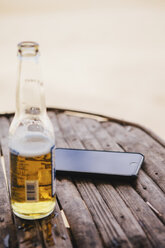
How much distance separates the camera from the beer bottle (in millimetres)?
684

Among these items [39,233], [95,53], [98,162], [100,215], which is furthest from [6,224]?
[95,53]

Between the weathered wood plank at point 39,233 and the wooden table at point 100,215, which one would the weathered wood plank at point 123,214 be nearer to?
the wooden table at point 100,215

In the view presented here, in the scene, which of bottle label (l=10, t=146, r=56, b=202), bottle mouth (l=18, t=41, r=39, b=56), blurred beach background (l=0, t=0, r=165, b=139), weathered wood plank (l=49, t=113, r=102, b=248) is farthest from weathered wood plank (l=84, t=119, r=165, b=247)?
blurred beach background (l=0, t=0, r=165, b=139)

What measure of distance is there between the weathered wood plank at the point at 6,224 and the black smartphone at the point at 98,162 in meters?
0.17

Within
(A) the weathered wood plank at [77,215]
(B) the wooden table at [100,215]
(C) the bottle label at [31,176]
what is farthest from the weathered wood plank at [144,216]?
(C) the bottle label at [31,176]

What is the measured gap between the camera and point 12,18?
22.3 feet

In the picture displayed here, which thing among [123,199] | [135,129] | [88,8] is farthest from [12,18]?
[123,199]

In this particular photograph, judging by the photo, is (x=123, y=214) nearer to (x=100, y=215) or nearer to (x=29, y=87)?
(x=100, y=215)

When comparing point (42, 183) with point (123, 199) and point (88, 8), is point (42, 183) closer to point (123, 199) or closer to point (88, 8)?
point (123, 199)

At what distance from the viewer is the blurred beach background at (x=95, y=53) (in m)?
3.36

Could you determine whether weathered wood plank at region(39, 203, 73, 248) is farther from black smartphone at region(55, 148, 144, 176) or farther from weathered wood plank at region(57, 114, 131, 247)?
black smartphone at region(55, 148, 144, 176)

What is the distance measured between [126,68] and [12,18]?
3.48 m

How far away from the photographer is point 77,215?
2.54 feet

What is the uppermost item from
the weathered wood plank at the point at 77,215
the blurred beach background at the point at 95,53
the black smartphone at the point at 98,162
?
the black smartphone at the point at 98,162
